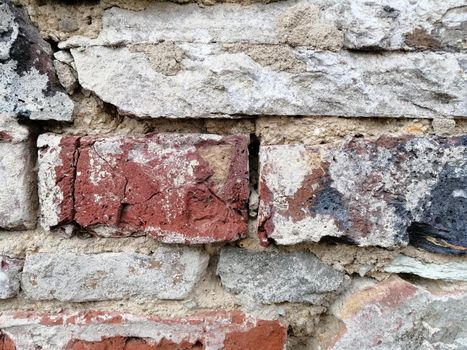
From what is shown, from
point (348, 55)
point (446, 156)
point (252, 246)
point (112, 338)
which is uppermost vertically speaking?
point (348, 55)

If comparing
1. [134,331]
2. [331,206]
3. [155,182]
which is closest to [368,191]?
[331,206]

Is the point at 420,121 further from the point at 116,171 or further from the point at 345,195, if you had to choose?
the point at 116,171

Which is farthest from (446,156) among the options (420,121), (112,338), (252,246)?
(112,338)

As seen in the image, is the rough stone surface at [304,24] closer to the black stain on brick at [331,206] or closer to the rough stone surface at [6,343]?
the black stain on brick at [331,206]

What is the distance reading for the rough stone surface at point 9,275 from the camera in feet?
1.99

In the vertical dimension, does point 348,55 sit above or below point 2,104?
above

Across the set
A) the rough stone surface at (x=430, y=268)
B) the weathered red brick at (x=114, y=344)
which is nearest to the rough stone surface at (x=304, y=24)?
the rough stone surface at (x=430, y=268)

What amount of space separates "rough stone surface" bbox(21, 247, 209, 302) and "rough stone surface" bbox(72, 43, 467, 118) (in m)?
0.21

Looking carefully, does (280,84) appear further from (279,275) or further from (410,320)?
(410,320)

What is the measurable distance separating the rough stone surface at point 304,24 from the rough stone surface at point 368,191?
5.1 inches

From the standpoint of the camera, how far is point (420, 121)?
0.57 m

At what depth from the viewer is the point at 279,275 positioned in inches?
24.0

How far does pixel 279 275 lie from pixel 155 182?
223 millimetres

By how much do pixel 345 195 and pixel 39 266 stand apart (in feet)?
1.46
